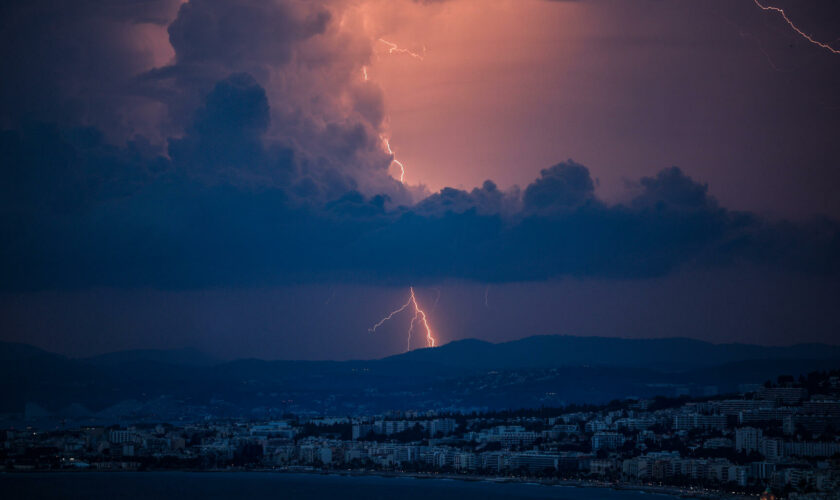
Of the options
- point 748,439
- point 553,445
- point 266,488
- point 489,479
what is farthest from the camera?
point 553,445

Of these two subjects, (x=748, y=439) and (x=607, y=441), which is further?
(x=607, y=441)

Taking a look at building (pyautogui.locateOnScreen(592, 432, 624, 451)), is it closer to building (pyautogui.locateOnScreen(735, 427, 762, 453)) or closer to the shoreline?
the shoreline

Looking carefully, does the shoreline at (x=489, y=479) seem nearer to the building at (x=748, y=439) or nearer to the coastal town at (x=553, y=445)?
the coastal town at (x=553, y=445)

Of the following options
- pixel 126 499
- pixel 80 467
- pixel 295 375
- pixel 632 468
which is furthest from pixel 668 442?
pixel 295 375

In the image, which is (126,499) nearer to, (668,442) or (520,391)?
(668,442)

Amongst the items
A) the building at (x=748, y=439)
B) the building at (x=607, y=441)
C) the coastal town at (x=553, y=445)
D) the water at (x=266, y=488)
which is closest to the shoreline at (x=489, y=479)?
the coastal town at (x=553, y=445)

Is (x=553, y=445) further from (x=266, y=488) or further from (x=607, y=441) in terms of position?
(x=266, y=488)

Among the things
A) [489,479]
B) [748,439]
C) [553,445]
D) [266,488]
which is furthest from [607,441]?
[266,488]

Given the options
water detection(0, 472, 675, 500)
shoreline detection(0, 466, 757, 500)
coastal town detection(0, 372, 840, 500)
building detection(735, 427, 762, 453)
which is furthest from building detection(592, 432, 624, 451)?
building detection(735, 427, 762, 453)
